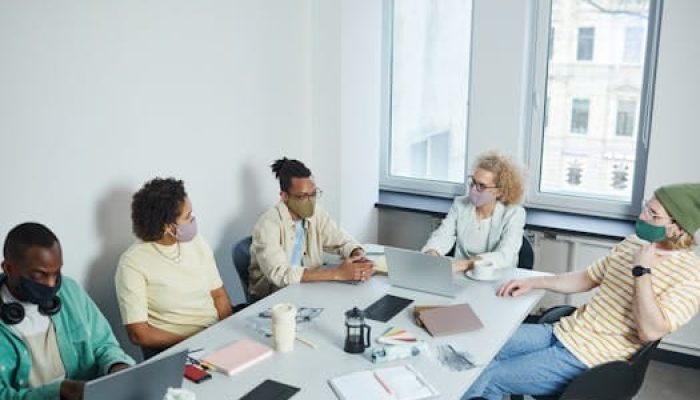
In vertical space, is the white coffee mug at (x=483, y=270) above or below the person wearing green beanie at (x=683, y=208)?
below

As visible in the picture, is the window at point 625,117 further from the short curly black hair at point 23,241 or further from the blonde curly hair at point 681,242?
the short curly black hair at point 23,241

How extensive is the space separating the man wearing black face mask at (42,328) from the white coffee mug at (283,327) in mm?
468

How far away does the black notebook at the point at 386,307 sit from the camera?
246 centimetres

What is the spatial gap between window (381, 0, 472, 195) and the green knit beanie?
82.1 inches

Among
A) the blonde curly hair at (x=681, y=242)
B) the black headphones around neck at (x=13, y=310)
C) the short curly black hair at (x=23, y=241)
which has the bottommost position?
the black headphones around neck at (x=13, y=310)

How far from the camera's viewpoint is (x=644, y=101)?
12.2 feet

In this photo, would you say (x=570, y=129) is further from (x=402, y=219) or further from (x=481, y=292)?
(x=481, y=292)

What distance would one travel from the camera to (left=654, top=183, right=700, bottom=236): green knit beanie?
89.3 inches

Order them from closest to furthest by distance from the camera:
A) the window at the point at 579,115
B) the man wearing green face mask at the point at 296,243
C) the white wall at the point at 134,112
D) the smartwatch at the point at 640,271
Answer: the smartwatch at the point at 640,271, the white wall at the point at 134,112, the man wearing green face mask at the point at 296,243, the window at the point at 579,115

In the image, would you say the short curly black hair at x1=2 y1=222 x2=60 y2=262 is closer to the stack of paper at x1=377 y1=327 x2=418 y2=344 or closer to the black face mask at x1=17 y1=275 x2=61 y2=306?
the black face mask at x1=17 y1=275 x2=61 y2=306

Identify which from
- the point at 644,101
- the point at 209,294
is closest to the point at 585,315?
the point at 209,294

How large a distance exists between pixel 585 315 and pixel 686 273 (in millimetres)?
411

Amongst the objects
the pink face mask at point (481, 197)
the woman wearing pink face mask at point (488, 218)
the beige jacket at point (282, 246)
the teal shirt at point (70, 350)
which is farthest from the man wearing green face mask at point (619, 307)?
the teal shirt at point (70, 350)

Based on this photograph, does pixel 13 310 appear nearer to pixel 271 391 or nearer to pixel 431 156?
pixel 271 391
